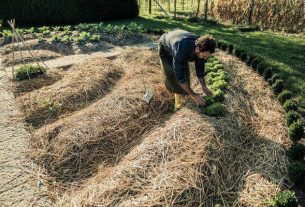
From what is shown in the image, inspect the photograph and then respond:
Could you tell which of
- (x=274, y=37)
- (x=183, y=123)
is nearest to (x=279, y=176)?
(x=183, y=123)

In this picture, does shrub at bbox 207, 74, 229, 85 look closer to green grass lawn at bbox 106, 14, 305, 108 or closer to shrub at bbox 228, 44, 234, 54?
green grass lawn at bbox 106, 14, 305, 108

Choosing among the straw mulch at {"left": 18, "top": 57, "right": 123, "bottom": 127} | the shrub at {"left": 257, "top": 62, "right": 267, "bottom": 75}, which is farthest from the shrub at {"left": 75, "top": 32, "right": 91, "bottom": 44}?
the shrub at {"left": 257, "top": 62, "right": 267, "bottom": 75}

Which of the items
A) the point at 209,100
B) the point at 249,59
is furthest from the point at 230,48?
the point at 209,100

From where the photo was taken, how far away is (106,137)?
5082mm

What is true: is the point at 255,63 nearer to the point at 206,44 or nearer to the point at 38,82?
the point at 206,44

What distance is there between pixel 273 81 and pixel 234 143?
2.49 meters

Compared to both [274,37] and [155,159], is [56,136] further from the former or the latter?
[274,37]

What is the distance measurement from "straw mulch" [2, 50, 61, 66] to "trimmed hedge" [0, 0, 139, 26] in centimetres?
517

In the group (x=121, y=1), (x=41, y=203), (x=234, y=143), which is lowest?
(x=41, y=203)

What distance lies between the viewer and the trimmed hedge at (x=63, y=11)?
13.2 m

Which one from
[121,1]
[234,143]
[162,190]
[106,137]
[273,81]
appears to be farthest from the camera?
[121,1]

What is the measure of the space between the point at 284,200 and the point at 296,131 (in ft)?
5.20

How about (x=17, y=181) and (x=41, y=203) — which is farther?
(x=17, y=181)

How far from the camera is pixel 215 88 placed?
18.9 ft
